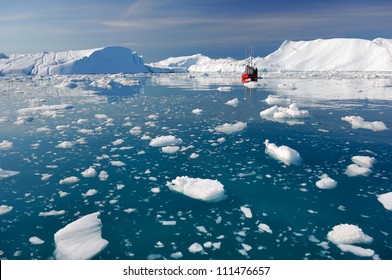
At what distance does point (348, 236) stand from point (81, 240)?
4.32 meters

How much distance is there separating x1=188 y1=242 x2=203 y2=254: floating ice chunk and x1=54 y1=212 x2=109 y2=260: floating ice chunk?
1.36 m

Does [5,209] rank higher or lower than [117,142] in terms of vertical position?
lower

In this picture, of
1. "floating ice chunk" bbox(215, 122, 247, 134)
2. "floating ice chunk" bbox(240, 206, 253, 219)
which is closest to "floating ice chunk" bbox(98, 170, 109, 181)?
"floating ice chunk" bbox(240, 206, 253, 219)

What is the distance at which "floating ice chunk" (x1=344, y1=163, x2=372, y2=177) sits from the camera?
25.1ft

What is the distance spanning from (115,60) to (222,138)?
305ft

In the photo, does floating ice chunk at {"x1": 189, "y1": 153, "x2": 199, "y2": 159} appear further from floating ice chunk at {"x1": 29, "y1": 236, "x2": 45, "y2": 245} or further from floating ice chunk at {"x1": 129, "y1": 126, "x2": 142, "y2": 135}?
floating ice chunk at {"x1": 29, "y1": 236, "x2": 45, "y2": 245}

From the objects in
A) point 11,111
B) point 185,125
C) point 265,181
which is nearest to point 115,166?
point 265,181

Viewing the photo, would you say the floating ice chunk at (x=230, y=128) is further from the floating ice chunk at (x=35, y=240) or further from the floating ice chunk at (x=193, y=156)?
the floating ice chunk at (x=35, y=240)

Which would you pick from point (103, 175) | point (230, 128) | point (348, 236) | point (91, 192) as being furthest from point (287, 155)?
point (91, 192)

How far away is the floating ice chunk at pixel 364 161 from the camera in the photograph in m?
8.18

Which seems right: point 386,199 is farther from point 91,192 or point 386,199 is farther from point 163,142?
point 163,142

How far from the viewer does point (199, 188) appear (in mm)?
6535
